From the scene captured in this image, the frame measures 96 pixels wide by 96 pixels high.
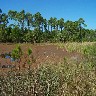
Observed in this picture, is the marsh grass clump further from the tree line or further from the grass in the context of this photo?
the tree line

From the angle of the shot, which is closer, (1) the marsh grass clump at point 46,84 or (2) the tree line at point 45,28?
(1) the marsh grass clump at point 46,84

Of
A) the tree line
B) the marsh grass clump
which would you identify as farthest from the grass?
the tree line

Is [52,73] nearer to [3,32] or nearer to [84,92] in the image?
[84,92]

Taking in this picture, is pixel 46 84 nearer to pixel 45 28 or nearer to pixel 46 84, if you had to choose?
pixel 46 84

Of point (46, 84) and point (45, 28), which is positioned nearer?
point (46, 84)

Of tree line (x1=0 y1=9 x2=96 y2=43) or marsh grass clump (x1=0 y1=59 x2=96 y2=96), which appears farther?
tree line (x1=0 y1=9 x2=96 y2=43)

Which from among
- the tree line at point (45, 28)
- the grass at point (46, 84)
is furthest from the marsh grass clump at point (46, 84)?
the tree line at point (45, 28)

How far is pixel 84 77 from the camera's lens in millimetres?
5355

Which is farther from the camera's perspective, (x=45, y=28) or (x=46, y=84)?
(x=45, y=28)

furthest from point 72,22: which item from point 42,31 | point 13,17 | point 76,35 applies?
point 13,17

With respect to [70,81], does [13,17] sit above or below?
above

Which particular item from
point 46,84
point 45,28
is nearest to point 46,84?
point 46,84

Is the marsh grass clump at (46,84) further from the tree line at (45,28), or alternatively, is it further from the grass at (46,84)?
the tree line at (45,28)

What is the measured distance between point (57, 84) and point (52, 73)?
0.75m
